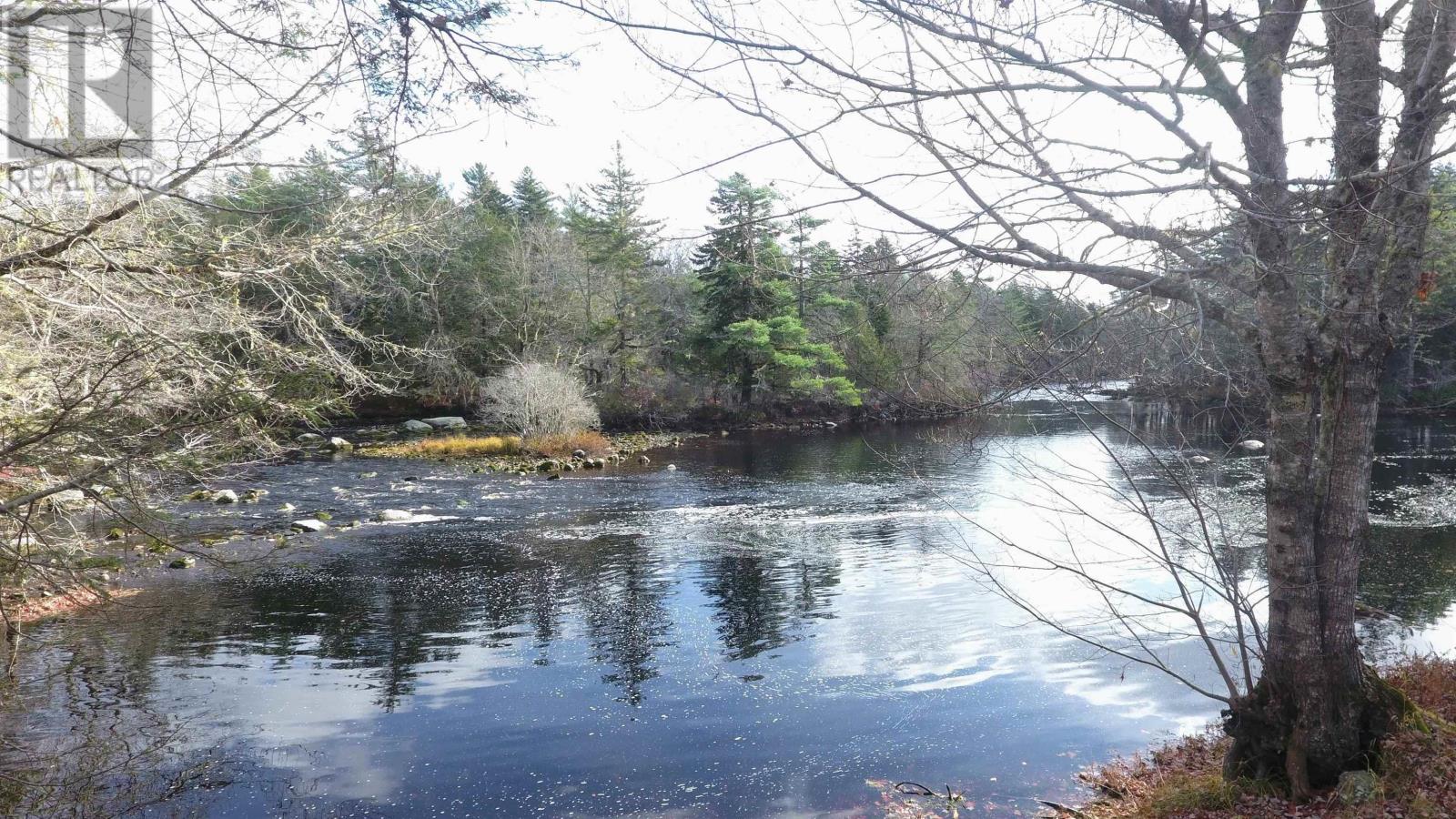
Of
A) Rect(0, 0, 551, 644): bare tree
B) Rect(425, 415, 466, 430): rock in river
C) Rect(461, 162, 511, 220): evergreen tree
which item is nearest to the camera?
Rect(0, 0, 551, 644): bare tree

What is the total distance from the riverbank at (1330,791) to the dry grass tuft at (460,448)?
21.8 meters

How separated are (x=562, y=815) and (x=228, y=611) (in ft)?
22.6

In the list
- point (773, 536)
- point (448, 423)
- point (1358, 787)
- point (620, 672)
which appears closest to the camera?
point (1358, 787)

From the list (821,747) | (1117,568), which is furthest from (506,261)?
(821,747)

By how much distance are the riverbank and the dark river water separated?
1.52 ft

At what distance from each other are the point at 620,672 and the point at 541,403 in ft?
59.4

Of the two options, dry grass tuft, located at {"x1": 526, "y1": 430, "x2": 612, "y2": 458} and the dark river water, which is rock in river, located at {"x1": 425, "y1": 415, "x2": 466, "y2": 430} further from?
the dark river water

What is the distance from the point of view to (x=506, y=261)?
35.1 m

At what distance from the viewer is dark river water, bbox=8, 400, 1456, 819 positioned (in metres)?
6.43

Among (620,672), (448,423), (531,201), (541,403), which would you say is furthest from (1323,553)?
(531,201)

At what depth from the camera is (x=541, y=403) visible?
86.1 ft

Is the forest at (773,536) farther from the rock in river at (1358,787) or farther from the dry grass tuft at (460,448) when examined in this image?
the dry grass tuft at (460,448)

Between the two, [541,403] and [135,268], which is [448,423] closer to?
[541,403]

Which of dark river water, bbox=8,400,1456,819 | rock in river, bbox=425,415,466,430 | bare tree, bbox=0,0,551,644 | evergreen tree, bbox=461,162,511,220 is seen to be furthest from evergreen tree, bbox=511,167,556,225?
bare tree, bbox=0,0,551,644
